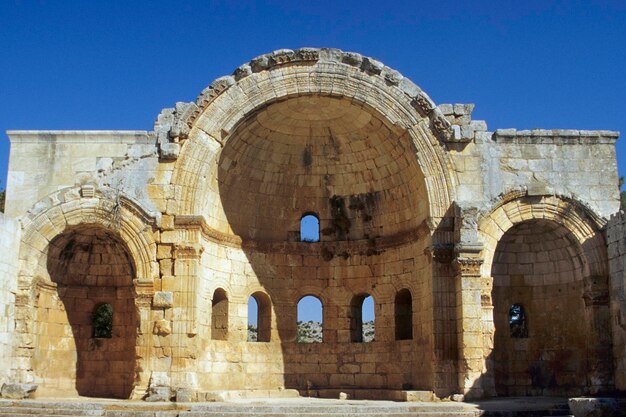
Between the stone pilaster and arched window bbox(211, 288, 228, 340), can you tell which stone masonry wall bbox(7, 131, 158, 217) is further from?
the stone pilaster

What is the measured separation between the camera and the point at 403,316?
20406 millimetres

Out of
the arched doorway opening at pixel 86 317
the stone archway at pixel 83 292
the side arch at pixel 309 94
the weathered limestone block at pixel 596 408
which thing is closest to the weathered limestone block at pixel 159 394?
the stone archway at pixel 83 292

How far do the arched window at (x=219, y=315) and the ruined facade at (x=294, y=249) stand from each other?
0.19ft

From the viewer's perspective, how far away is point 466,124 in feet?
60.1

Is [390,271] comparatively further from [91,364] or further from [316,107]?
[91,364]

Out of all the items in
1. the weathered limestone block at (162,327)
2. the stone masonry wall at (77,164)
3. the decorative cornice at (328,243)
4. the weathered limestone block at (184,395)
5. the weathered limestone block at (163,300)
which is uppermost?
the stone masonry wall at (77,164)

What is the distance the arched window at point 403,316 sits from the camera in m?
20.3

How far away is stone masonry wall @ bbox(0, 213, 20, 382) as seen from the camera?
1686 cm

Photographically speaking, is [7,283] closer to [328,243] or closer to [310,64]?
[328,243]

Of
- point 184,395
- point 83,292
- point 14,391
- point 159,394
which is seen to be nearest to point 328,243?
point 184,395

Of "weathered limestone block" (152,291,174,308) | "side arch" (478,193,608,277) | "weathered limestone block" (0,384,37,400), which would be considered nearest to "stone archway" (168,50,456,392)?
"weathered limestone block" (152,291,174,308)

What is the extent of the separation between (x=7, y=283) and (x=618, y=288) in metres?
14.0

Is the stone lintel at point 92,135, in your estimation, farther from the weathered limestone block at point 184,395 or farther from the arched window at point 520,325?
the arched window at point 520,325

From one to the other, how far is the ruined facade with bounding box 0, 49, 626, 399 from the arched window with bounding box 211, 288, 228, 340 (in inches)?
2.3
